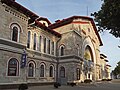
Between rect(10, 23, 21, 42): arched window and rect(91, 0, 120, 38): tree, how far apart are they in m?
9.70

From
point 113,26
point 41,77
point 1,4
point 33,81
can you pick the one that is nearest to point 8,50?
point 1,4

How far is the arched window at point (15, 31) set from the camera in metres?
19.8

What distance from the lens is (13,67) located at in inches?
759

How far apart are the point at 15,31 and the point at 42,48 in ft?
27.2

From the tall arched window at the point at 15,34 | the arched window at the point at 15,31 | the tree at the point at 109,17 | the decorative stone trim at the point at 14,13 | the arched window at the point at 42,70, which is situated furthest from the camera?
the arched window at the point at 42,70

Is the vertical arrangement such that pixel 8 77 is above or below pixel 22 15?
below

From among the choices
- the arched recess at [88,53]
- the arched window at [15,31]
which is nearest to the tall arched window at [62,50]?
the arched recess at [88,53]

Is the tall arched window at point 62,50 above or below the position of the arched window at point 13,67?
above

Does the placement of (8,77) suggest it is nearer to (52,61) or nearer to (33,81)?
(33,81)

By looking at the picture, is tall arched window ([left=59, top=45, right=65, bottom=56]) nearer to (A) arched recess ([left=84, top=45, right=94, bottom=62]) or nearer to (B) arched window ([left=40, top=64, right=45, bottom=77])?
(B) arched window ([left=40, top=64, right=45, bottom=77])

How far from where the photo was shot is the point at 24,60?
20.3m

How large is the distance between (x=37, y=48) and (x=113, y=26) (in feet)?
49.2

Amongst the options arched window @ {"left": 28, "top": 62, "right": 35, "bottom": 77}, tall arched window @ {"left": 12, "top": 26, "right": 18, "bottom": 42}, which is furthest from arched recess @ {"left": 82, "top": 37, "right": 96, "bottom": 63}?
tall arched window @ {"left": 12, "top": 26, "right": 18, "bottom": 42}

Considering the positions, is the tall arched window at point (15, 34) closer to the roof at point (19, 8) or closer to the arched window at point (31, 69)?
the roof at point (19, 8)
